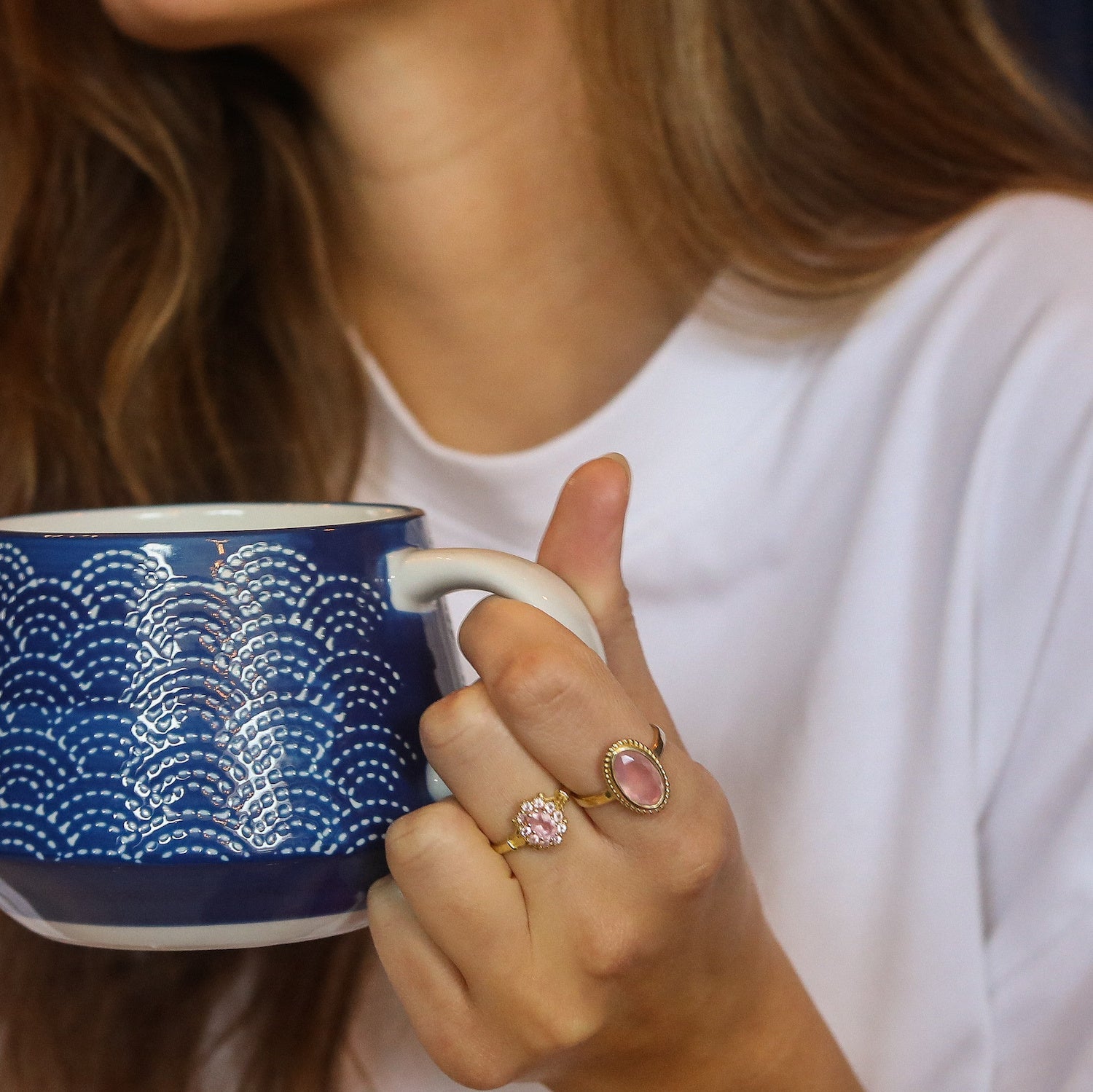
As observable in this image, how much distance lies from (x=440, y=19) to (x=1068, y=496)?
57 centimetres

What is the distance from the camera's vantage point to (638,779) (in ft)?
1.61

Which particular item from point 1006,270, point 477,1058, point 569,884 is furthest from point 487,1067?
point 1006,270

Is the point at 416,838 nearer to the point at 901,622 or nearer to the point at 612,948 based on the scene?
the point at 612,948

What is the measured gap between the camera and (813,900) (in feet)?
2.77

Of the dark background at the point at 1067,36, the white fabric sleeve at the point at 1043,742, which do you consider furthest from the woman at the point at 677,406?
the dark background at the point at 1067,36

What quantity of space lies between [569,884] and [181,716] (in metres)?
0.18

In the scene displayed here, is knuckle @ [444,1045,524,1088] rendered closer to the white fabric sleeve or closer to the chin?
the white fabric sleeve

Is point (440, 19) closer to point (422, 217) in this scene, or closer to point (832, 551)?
point (422, 217)

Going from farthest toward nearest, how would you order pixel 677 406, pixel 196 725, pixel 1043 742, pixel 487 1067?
1. pixel 677 406
2. pixel 1043 742
3. pixel 487 1067
4. pixel 196 725

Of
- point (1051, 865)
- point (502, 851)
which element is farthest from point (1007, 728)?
point (502, 851)

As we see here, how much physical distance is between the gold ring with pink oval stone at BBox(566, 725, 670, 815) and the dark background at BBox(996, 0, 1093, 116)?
3.65 ft

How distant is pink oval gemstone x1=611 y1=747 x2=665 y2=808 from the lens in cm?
49

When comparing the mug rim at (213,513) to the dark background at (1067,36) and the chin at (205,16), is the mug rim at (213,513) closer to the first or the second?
the chin at (205,16)

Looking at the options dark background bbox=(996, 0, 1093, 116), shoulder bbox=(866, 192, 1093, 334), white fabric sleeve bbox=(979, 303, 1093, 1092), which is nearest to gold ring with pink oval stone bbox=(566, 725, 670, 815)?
white fabric sleeve bbox=(979, 303, 1093, 1092)
